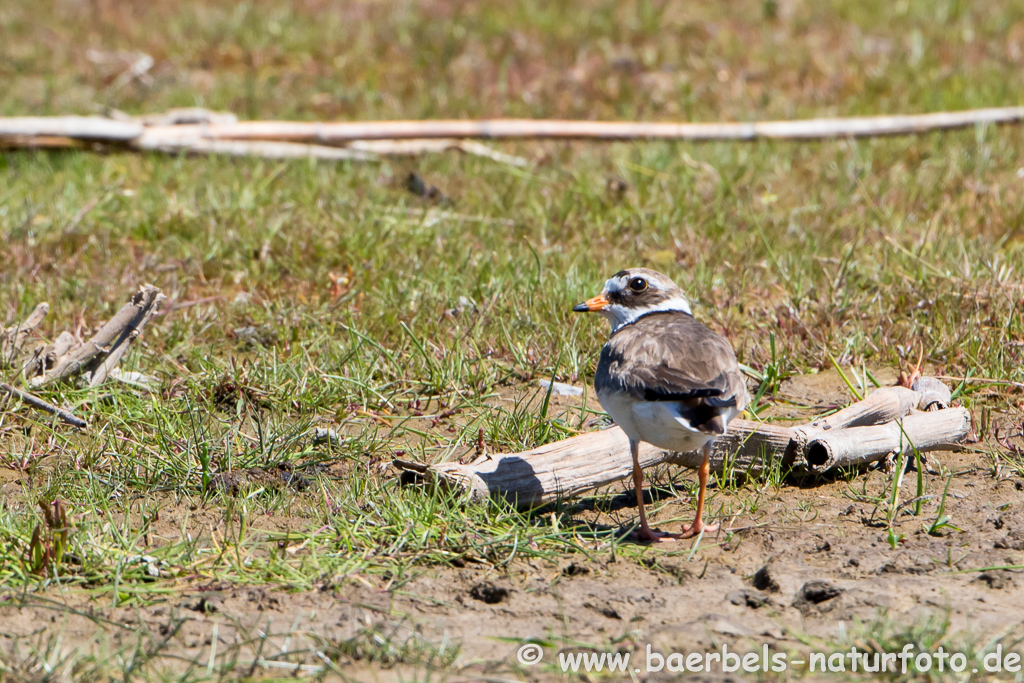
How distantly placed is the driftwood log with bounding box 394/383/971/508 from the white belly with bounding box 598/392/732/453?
1.23ft

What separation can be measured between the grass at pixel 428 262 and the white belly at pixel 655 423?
1.43 ft

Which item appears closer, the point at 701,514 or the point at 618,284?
the point at 701,514

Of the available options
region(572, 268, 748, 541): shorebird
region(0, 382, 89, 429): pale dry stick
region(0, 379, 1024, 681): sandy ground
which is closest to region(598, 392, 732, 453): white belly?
region(572, 268, 748, 541): shorebird

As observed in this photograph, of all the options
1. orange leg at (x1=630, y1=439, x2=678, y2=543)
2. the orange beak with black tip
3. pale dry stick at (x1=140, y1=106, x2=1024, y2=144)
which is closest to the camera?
orange leg at (x1=630, y1=439, x2=678, y2=543)

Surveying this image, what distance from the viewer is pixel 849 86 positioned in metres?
10.2

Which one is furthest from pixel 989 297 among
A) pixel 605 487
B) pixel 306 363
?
pixel 306 363

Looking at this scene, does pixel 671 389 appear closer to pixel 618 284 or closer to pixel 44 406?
pixel 618 284

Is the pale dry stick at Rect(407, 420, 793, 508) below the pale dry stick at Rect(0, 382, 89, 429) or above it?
below

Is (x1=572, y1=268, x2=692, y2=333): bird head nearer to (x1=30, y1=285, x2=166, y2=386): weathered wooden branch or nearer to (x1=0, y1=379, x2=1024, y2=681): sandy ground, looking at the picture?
(x1=0, y1=379, x2=1024, y2=681): sandy ground

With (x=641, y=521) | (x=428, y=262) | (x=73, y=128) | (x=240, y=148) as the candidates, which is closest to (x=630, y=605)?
(x=641, y=521)

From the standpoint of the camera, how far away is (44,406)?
498cm

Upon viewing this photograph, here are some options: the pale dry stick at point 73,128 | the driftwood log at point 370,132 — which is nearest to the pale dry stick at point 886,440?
the driftwood log at point 370,132

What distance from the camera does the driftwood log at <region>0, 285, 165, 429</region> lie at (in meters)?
5.13

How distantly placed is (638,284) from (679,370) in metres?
0.97
